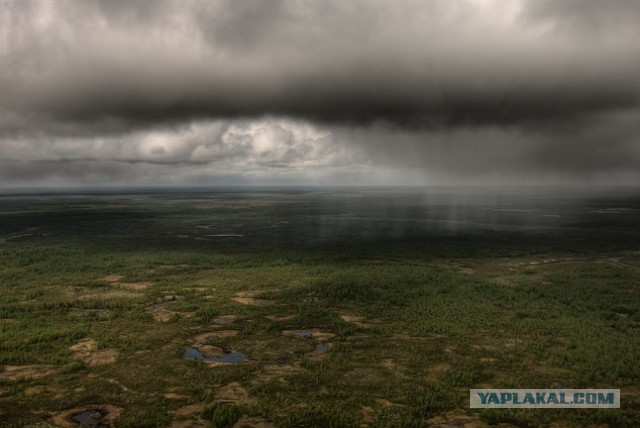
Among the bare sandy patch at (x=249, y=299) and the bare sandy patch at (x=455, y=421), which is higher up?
the bare sandy patch at (x=455, y=421)

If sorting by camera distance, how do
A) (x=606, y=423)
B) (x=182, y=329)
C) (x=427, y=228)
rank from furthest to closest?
1. (x=427, y=228)
2. (x=182, y=329)
3. (x=606, y=423)

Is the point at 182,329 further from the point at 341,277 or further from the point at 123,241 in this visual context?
the point at 123,241

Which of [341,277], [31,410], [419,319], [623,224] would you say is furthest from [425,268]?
[623,224]

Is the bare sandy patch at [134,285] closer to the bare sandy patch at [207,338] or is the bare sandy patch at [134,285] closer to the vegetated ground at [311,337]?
the vegetated ground at [311,337]

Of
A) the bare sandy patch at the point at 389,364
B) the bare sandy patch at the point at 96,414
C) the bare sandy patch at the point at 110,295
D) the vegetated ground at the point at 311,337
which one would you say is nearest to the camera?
the bare sandy patch at the point at 96,414

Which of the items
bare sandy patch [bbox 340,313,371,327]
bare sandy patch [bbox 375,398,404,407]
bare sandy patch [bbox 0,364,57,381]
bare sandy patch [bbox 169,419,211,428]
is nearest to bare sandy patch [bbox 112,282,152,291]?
bare sandy patch [bbox 0,364,57,381]

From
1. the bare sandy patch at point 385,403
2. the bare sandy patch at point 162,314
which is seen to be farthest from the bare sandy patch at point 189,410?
the bare sandy patch at point 162,314

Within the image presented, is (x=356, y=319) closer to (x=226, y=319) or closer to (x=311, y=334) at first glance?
(x=311, y=334)
